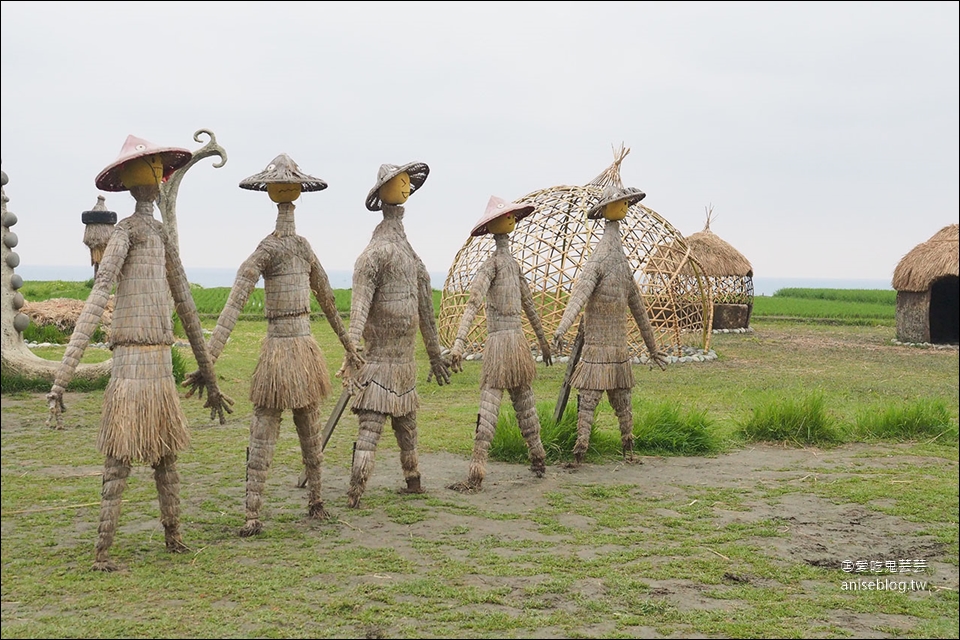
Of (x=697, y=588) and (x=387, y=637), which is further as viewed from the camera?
(x=697, y=588)

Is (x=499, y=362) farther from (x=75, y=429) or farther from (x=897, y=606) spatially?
(x=75, y=429)

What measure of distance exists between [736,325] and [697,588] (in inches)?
685

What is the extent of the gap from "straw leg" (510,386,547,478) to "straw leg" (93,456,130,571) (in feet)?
10.7

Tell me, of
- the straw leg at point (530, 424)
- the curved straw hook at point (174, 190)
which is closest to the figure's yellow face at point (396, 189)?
the straw leg at point (530, 424)

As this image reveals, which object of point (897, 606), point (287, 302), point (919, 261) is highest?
point (919, 261)

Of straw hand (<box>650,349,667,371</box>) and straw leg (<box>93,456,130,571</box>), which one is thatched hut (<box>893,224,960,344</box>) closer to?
straw hand (<box>650,349,667,371</box>)

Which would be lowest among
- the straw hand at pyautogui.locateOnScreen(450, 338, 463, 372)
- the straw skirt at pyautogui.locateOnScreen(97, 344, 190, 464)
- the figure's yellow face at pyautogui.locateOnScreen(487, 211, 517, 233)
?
the straw skirt at pyautogui.locateOnScreen(97, 344, 190, 464)

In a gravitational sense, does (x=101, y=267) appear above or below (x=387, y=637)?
above

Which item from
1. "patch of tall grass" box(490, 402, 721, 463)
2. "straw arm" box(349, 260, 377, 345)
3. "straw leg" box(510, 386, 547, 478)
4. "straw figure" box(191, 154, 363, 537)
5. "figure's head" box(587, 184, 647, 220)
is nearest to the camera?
"straw figure" box(191, 154, 363, 537)

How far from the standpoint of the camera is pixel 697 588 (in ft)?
15.8

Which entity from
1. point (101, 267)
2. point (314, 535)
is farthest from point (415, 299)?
point (101, 267)

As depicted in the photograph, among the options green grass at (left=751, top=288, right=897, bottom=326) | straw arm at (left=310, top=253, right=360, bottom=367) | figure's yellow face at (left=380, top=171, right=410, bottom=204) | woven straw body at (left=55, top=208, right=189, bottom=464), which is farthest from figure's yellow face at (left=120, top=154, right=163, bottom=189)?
green grass at (left=751, top=288, right=897, bottom=326)

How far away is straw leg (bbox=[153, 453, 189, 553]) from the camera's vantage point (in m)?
5.32

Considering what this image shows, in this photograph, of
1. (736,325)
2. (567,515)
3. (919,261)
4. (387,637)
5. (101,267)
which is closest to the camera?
(387,637)
